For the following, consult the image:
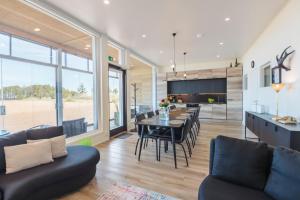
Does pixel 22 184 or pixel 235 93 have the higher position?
pixel 235 93

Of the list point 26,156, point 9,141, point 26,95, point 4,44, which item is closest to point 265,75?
point 26,156

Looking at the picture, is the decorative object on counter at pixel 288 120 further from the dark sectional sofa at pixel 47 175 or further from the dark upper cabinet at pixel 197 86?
the dark upper cabinet at pixel 197 86

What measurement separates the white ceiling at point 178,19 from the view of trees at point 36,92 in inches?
69.7

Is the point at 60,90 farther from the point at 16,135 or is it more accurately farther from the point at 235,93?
the point at 235,93

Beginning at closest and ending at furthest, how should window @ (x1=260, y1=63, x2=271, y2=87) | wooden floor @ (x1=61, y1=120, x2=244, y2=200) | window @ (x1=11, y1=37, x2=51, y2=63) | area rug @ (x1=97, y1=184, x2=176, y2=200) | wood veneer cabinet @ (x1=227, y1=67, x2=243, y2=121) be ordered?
area rug @ (x1=97, y1=184, x2=176, y2=200), wooden floor @ (x1=61, y1=120, x2=244, y2=200), window @ (x1=11, y1=37, x2=51, y2=63), window @ (x1=260, y1=63, x2=271, y2=87), wood veneer cabinet @ (x1=227, y1=67, x2=243, y2=121)

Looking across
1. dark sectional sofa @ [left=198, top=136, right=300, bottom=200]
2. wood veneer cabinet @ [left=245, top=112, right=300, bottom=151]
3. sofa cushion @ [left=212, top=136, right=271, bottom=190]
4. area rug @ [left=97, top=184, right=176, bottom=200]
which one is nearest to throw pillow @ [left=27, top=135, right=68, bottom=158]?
area rug @ [left=97, top=184, right=176, bottom=200]

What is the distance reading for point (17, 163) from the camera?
6.30ft

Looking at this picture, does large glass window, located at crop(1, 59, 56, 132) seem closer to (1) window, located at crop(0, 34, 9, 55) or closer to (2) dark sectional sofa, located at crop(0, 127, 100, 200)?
(1) window, located at crop(0, 34, 9, 55)

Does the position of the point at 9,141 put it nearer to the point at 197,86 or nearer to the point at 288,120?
the point at 288,120

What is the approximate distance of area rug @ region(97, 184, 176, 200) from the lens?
2.02m

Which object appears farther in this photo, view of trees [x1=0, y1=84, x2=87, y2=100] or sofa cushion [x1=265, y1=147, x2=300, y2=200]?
view of trees [x1=0, y1=84, x2=87, y2=100]

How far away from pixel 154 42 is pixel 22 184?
4850 mm

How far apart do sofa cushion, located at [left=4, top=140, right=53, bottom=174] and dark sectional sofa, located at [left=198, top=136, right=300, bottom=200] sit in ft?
6.52

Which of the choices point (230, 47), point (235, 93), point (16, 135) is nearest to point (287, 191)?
point (16, 135)
